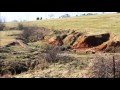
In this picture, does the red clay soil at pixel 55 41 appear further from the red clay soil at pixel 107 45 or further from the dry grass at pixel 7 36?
the red clay soil at pixel 107 45

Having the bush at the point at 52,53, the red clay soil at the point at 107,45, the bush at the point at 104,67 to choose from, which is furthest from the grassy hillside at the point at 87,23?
the bush at the point at 104,67

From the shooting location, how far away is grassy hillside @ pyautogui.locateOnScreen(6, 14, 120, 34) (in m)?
10.2

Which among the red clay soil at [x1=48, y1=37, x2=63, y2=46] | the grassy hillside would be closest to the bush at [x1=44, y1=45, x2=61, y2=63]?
the red clay soil at [x1=48, y1=37, x2=63, y2=46]

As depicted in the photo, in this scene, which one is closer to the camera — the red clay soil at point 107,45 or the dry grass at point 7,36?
the dry grass at point 7,36

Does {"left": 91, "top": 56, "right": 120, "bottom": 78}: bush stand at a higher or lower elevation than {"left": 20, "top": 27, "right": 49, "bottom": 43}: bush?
lower

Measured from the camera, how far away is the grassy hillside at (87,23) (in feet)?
33.6

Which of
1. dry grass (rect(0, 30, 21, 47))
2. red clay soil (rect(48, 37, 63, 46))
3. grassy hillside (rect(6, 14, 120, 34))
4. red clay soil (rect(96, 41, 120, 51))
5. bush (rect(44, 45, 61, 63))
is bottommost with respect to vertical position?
bush (rect(44, 45, 61, 63))

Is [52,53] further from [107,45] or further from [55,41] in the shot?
[107,45]

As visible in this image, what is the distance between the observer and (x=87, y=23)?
405 inches

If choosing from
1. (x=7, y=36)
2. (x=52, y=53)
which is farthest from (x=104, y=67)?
(x=7, y=36)

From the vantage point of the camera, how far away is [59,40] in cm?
1023

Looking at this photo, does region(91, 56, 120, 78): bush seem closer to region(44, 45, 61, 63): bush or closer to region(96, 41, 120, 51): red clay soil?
region(96, 41, 120, 51): red clay soil
